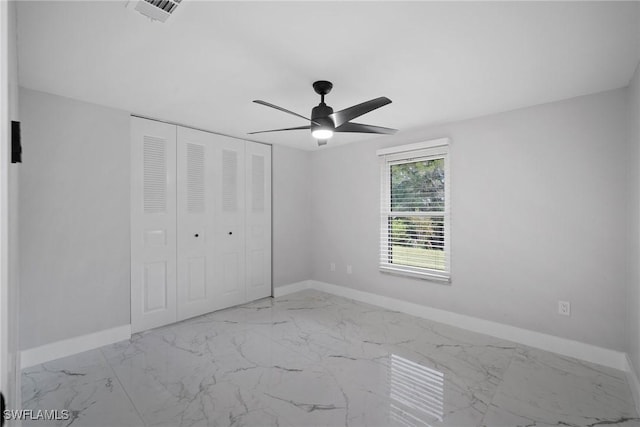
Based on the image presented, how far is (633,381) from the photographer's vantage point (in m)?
2.30

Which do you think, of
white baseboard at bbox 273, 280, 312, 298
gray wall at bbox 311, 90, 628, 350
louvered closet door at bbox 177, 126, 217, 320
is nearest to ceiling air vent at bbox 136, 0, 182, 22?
louvered closet door at bbox 177, 126, 217, 320

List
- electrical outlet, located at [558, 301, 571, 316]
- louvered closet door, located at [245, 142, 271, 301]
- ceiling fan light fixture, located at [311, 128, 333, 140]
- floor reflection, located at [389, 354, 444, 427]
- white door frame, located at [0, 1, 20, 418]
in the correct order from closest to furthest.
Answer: white door frame, located at [0, 1, 20, 418] < floor reflection, located at [389, 354, 444, 427] < ceiling fan light fixture, located at [311, 128, 333, 140] < electrical outlet, located at [558, 301, 571, 316] < louvered closet door, located at [245, 142, 271, 301]

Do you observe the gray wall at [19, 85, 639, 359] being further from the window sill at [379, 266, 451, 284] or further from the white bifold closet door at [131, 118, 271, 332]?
the white bifold closet door at [131, 118, 271, 332]

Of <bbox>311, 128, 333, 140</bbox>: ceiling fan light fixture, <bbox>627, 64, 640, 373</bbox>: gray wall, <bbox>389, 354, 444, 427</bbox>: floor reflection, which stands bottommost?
<bbox>389, 354, 444, 427</bbox>: floor reflection

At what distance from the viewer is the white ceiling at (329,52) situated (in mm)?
1674

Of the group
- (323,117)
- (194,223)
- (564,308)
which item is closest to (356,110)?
(323,117)

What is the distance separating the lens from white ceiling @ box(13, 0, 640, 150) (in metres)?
1.67

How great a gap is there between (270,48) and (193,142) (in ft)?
7.11

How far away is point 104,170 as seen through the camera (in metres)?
3.06

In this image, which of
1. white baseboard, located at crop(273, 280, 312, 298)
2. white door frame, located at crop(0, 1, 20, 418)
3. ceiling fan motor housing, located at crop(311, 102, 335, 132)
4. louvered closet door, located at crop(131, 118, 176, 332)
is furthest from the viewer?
white baseboard, located at crop(273, 280, 312, 298)

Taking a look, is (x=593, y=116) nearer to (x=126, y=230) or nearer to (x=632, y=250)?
(x=632, y=250)

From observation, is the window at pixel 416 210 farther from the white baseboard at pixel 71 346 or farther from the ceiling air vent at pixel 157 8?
the white baseboard at pixel 71 346

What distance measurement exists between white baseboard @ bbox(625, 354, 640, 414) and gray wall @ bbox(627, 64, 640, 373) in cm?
6

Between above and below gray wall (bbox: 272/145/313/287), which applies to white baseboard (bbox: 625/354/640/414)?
below
